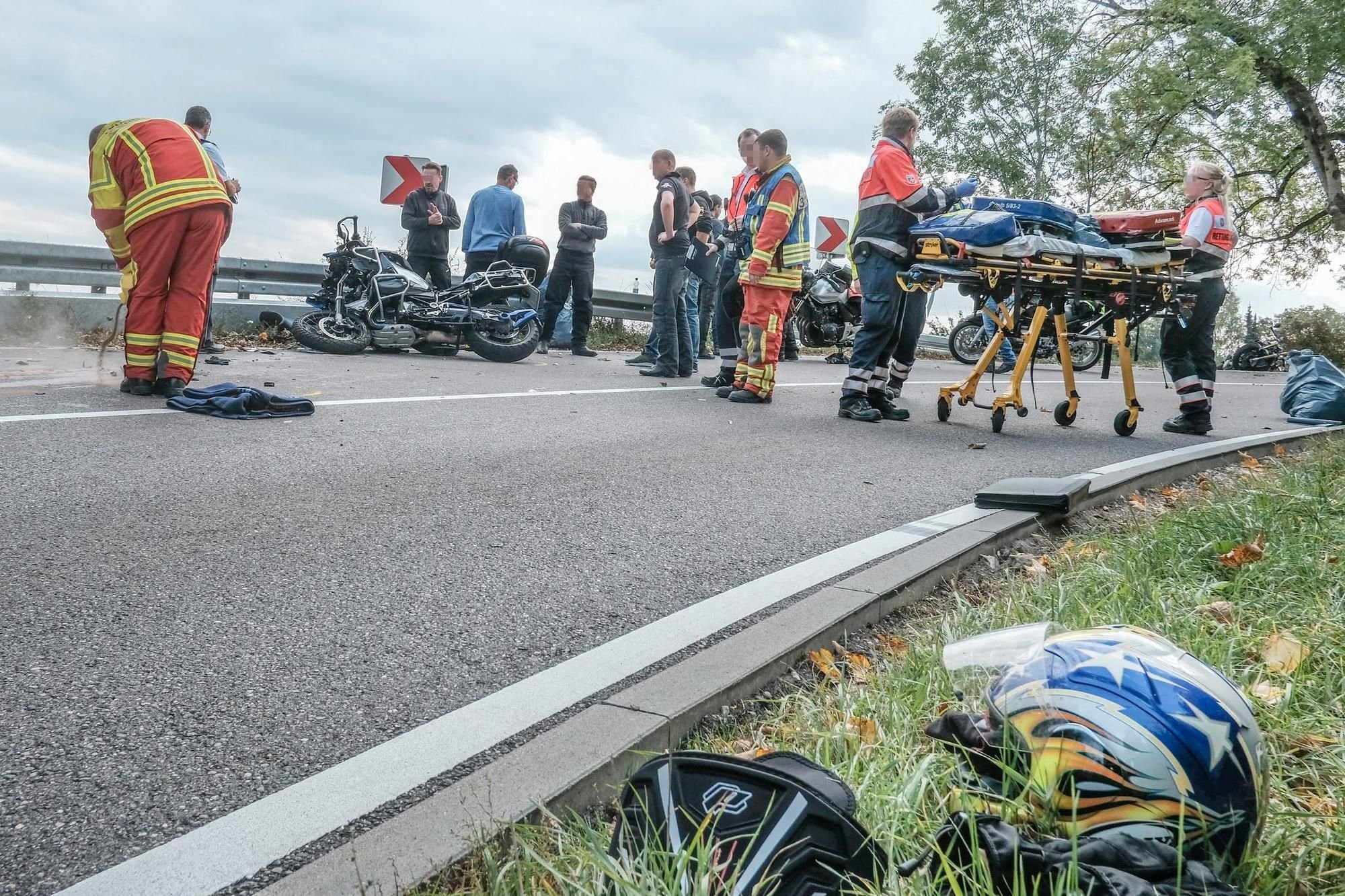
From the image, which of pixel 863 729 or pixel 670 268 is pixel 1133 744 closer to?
pixel 863 729

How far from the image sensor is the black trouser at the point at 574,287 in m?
13.5

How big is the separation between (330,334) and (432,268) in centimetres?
258

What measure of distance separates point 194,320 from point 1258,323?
28.2 m

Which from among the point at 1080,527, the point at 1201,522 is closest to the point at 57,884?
the point at 1201,522

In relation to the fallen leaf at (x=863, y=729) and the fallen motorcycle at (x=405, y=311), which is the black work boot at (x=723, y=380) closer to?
the fallen motorcycle at (x=405, y=311)

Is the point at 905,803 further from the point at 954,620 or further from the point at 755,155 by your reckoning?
the point at 755,155

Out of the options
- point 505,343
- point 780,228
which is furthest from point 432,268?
point 780,228

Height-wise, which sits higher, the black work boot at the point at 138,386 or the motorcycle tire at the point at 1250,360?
the motorcycle tire at the point at 1250,360

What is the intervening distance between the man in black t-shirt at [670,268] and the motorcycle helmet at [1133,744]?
9.37 metres

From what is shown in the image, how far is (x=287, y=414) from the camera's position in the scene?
6730 millimetres

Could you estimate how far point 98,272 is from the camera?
11781 millimetres

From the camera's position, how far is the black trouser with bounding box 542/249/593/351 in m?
13.5

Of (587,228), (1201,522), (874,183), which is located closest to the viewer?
(1201,522)

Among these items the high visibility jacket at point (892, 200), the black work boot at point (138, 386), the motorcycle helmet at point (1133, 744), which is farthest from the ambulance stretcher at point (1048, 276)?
the motorcycle helmet at point (1133, 744)
